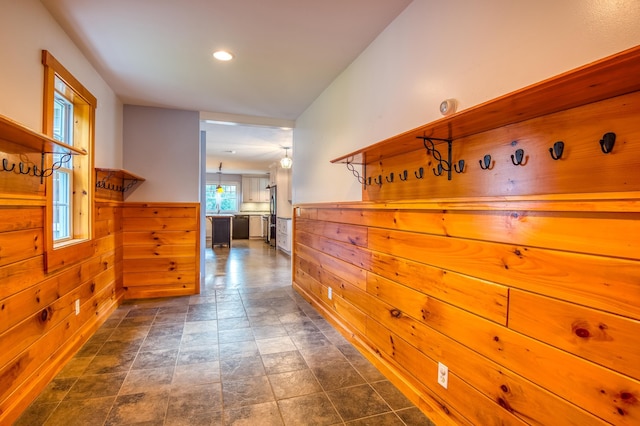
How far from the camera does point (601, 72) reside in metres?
0.90

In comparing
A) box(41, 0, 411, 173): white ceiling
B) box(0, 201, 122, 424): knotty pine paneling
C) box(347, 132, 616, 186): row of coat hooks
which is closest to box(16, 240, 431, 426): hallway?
box(0, 201, 122, 424): knotty pine paneling

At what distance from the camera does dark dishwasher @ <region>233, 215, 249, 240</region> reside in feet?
34.9

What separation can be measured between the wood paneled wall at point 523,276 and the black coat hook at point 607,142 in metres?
0.02

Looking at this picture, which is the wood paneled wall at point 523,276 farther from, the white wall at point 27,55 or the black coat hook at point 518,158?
the white wall at point 27,55

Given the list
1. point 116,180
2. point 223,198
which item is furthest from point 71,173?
point 223,198

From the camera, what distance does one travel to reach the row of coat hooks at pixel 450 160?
41.4 inches

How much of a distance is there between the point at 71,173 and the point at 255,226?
27.6 ft

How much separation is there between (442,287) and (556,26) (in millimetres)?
1190

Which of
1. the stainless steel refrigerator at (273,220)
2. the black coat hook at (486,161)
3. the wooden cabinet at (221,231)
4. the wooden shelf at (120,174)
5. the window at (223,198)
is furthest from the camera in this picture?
the window at (223,198)

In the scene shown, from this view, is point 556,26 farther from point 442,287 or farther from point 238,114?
point 238,114

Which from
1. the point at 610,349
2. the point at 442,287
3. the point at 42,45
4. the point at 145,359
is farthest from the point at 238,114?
the point at 610,349

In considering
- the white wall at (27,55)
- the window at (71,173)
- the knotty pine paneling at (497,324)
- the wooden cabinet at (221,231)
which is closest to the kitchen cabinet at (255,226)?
the wooden cabinet at (221,231)

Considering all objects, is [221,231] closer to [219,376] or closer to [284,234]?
[284,234]

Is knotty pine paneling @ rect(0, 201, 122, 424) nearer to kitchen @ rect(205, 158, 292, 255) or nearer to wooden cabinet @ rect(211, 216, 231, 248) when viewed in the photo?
wooden cabinet @ rect(211, 216, 231, 248)
